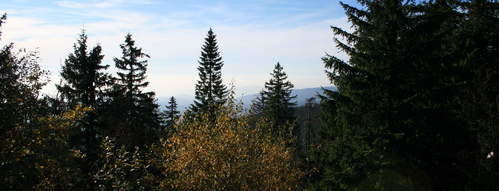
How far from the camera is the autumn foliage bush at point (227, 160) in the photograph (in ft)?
42.0

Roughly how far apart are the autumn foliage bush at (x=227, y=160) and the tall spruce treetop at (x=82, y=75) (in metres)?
13.8

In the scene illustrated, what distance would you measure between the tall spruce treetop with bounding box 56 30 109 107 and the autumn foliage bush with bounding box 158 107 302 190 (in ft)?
45.4

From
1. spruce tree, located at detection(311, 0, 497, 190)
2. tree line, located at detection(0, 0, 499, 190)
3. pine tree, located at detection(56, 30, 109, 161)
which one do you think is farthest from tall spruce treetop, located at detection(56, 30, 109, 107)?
spruce tree, located at detection(311, 0, 497, 190)

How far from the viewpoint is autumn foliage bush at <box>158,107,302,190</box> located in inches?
504

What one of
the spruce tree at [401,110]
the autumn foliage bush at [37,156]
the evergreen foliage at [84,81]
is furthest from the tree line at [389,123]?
the evergreen foliage at [84,81]

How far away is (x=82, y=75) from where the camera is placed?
2478cm

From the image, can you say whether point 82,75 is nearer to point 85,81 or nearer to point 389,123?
point 85,81

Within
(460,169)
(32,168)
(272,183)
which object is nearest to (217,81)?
(272,183)

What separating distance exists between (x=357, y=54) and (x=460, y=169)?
5.93 meters

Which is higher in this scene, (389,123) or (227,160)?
(389,123)

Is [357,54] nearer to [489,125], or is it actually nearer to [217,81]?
[489,125]

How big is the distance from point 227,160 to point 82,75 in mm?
16473

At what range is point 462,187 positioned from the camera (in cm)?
1253

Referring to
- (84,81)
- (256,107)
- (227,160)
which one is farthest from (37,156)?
(84,81)
